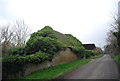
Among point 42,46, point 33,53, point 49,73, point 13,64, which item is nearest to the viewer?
point 13,64

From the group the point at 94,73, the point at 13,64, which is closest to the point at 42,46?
the point at 13,64

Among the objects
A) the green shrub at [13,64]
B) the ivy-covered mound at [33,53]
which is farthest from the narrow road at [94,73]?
the ivy-covered mound at [33,53]

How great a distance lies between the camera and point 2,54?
9898 millimetres

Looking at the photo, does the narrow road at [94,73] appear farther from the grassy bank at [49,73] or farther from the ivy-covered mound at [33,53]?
the ivy-covered mound at [33,53]

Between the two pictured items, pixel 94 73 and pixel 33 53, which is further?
pixel 33 53

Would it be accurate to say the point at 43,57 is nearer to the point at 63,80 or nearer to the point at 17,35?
the point at 63,80

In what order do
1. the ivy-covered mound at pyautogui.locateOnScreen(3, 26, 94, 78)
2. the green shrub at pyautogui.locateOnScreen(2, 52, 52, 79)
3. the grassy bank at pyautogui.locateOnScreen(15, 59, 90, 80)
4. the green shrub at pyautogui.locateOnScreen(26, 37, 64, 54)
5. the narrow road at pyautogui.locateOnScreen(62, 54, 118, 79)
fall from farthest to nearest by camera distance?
1. the green shrub at pyautogui.locateOnScreen(26, 37, 64, 54)
2. the narrow road at pyautogui.locateOnScreen(62, 54, 118, 79)
3. the grassy bank at pyautogui.locateOnScreen(15, 59, 90, 80)
4. the ivy-covered mound at pyautogui.locateOnScreen(3, 26, 94, 78)
5. the green shrub at pyautogui.locateOnScreen(2, 52, 52, 79)

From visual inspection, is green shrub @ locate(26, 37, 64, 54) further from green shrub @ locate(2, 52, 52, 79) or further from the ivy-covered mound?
green shrub @ locate(2, 52, 52, 79)

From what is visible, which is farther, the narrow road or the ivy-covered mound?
the narrow road

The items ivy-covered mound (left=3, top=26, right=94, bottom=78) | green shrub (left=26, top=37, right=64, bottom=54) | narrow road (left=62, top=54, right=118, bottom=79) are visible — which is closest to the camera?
ivy-covered mound (left=3, top=26, right=94, bottom=78)

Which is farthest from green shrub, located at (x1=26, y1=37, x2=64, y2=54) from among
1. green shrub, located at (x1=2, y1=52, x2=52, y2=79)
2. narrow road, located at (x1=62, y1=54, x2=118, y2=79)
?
green shrub, located at (x1=2, y1=52, x2=52, y2=79)

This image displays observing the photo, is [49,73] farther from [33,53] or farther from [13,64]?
[33,53]

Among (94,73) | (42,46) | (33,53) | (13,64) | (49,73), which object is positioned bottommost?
(94,73)

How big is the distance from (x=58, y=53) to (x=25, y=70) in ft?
30.2
